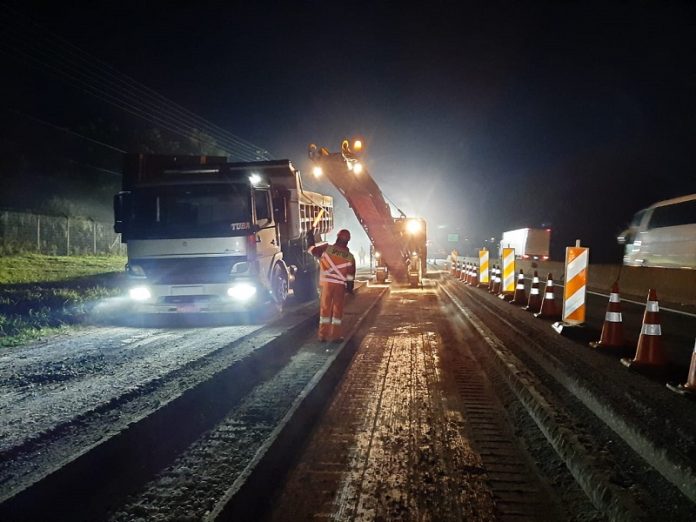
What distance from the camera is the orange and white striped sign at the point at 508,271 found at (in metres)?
13.8

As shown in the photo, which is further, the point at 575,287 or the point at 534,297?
the point at 534,297

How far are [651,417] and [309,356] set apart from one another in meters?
4.37

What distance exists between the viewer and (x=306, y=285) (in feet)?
46.2

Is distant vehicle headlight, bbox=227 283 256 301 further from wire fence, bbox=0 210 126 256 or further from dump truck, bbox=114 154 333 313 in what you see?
wire fence, bbox=0 210 126 256

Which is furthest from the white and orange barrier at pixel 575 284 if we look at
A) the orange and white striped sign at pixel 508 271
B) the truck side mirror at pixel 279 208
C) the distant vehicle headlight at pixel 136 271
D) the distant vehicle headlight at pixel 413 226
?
the distant vehicle headlight at pixel 413 226

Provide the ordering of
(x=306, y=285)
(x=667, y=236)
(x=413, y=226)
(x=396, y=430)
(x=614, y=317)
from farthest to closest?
(x=413, y=226) → (x=667, y=236) → (x=306, y=285) → (x=614, y=317) → (x=396, y=430)

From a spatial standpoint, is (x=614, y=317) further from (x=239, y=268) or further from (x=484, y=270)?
(x=484, y=270)

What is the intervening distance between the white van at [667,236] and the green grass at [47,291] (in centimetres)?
1834

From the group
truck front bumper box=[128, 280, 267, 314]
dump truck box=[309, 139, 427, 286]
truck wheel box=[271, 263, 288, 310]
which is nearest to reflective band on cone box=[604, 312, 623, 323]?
truck front bumper box=[128, 280, 267, 314]

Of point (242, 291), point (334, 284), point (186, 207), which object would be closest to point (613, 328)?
point (334, 284)

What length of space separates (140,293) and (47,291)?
15.8 feet

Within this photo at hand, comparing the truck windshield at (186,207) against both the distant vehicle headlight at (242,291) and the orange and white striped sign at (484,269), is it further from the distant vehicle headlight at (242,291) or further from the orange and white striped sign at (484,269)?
the orange and white striped sign at (484,269)

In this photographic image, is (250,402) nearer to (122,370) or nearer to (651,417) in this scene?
(122,370)

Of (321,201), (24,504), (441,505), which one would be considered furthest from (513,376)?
(321,201)
